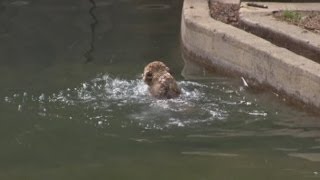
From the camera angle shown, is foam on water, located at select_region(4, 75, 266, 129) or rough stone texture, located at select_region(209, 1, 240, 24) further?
rough stone texture, located at select_region(209, 1, 240, 24)

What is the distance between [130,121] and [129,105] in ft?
2.03

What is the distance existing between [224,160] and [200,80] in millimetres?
2994

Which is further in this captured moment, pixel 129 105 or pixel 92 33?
pixel 92 33

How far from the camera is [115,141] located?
760cm

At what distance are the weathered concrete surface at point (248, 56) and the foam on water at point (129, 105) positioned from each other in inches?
21.7

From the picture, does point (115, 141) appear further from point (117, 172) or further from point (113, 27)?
point (113, 27)

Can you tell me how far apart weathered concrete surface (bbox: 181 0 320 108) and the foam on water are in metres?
0.55

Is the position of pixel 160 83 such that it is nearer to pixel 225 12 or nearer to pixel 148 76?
pixel 148 76

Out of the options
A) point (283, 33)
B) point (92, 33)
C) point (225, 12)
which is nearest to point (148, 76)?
point (283, 33)

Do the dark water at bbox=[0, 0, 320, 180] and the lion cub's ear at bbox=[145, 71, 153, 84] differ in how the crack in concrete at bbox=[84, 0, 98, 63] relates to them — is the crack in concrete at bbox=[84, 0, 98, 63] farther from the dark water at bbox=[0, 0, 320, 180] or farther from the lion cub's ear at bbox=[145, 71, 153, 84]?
the lion cub's ear at bbox=[145, 71, 153, 84]

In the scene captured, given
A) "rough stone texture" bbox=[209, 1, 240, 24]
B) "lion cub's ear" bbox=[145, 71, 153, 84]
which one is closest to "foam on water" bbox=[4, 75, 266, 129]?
"lion cub's ear" bbox=[145, 71, 153, 84]

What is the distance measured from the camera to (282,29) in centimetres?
1032

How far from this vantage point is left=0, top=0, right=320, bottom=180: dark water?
691 cm

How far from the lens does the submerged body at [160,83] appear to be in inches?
341
